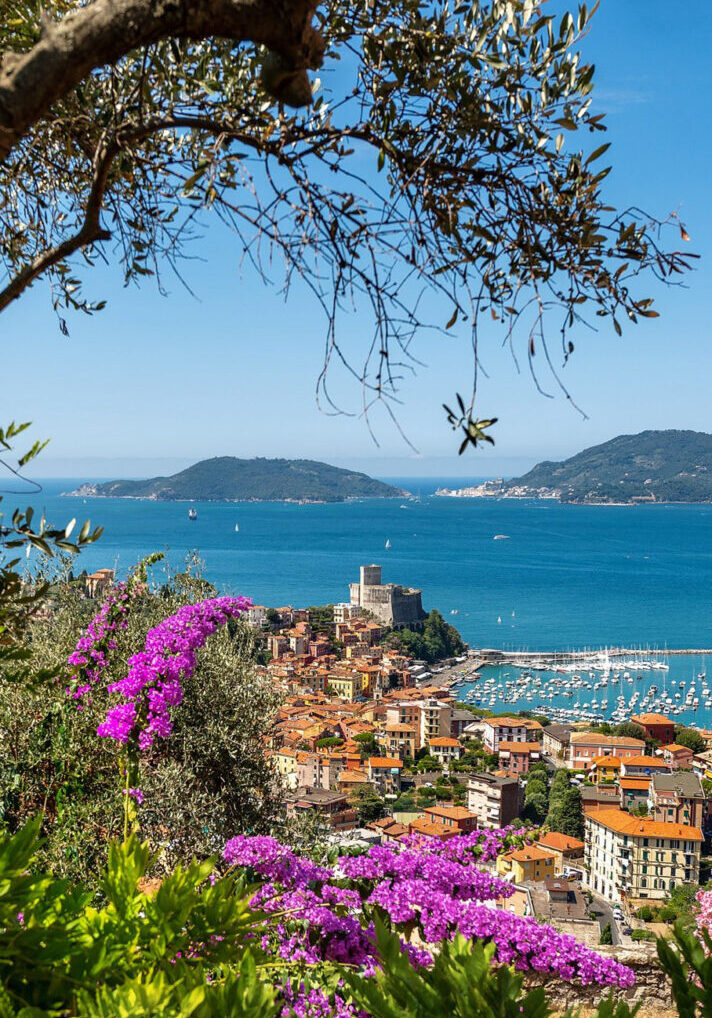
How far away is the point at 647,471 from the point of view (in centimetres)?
13962

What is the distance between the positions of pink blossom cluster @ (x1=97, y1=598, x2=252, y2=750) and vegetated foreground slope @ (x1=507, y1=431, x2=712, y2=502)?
14329 cm

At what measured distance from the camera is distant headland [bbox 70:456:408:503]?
435 ft

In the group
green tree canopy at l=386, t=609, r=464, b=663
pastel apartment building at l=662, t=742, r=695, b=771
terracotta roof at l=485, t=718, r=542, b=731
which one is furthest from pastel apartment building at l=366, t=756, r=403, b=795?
green tree canopy at l=386, t=609, r=464, b=663

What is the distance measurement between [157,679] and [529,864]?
1548cm

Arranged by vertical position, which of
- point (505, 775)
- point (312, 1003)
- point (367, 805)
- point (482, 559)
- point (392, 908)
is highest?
point (312, 1003)

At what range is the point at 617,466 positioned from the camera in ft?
472

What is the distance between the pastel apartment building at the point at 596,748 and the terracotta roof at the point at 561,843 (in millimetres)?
8830

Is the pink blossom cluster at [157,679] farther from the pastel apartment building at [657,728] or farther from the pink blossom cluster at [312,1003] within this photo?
the pastel apartment building at [657,728]

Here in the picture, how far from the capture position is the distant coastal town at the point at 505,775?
16.5 metres

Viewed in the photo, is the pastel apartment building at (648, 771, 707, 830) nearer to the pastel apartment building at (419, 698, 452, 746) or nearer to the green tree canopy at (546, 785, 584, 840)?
the green tree canopy at (546, 785, 584, 840)

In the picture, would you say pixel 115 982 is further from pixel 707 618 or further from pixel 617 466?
pixel 617 466

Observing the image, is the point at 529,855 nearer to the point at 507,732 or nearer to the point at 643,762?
the point at 643,762

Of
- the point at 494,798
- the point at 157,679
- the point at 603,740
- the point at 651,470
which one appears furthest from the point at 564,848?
the point at 651,470

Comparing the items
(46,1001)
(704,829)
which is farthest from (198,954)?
(704,829)
